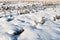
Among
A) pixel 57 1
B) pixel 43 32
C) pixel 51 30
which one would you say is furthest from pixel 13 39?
pixel 57 1

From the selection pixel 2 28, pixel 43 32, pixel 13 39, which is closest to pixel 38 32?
pixel 43 32

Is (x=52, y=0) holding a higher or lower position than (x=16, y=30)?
lower

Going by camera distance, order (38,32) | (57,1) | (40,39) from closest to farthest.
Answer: (40,39) < (38,32) < (57,1)

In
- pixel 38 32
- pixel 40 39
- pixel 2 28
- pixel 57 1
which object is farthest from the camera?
pixel 57 1

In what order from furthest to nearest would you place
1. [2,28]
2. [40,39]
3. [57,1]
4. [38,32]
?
[57,1], [2,28], [38,32], [40,39]

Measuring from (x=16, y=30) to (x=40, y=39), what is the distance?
43.2 inches

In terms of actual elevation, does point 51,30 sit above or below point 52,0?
above

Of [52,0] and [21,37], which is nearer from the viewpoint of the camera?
[21,37]

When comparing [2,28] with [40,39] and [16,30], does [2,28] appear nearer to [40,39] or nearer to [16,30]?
[16,30]

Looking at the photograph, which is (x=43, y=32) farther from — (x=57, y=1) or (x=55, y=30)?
(x=57, y=1)

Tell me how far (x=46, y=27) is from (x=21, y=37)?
1.17 metres

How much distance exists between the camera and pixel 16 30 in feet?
17.8

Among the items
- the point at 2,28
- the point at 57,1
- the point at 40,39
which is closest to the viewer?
the point at 40,39

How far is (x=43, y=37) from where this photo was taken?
4688 millimetres
